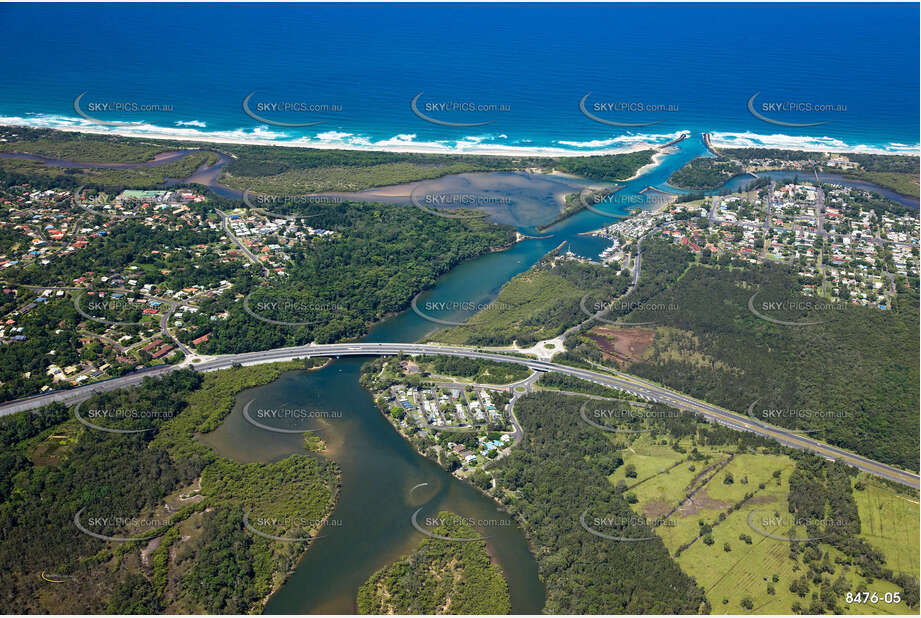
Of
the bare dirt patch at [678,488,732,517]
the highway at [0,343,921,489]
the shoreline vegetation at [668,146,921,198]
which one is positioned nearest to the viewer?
the bare dirt patch at [678,488,732,517]

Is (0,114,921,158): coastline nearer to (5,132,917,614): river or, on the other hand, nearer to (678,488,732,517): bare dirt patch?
(5,132,917,614): river

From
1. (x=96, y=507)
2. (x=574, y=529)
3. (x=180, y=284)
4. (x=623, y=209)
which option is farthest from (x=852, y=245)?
(x=96, y=507)

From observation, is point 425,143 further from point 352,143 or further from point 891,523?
point 891,523

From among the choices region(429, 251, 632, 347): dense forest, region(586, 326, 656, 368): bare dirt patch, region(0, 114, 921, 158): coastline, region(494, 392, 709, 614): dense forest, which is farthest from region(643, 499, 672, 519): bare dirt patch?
region(0, 114, 921, 158): coastline

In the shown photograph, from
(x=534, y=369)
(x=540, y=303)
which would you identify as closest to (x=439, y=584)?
(x=534, y=369)

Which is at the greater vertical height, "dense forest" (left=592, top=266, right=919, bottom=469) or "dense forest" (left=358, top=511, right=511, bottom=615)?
"dense forest" (left=592, top=266, right=919, bottom=469)

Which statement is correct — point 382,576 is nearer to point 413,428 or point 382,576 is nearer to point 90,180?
point 413,428
